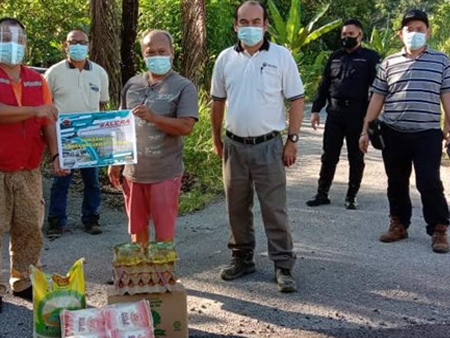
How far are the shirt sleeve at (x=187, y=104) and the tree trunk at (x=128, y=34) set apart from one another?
182 inches

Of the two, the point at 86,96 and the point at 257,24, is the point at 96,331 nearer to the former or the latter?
the point at 257,24

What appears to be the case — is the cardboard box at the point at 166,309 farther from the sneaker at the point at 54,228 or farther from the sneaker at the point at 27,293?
the sneaker at the point at 54,228

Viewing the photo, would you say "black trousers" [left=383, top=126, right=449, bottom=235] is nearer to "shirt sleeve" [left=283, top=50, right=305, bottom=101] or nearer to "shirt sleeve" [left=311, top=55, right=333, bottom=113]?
"shirt sleeve" [left=283, top=50, right=305, bottom=101]

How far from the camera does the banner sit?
4.18 metres

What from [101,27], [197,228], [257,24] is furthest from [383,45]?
[257,24]

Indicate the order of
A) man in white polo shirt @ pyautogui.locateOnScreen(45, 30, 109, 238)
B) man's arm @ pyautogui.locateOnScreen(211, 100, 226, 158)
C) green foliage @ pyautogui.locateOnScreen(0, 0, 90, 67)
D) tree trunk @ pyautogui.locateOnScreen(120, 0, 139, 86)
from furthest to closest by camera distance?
green foliage @ pyautogui.locateOnScreen(0, 0, 90, 67), tree trunk @ pyautogui.locateOnScreen(120, 0, 139, 86), man in white polo shirt @ pyautogui.locateOnScreen(45, 30, 109, 238), man's arm @ pyautogui.locateOnScreen(211, 100, 226, 158)

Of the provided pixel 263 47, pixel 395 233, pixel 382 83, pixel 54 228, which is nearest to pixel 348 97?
pixel 382 83

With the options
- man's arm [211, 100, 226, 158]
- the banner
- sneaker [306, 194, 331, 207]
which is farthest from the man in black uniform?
the banner

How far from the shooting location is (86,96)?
245 inches

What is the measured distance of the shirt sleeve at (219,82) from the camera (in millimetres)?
4827

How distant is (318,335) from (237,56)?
2099 mm

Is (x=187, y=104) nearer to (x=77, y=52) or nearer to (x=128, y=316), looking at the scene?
(x=128, y=316)

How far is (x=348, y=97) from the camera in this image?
699 centimetres

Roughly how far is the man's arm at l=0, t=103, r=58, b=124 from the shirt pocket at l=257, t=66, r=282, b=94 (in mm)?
1483
